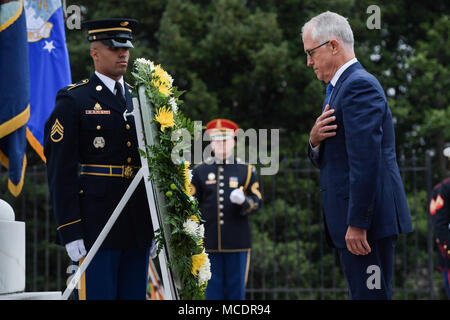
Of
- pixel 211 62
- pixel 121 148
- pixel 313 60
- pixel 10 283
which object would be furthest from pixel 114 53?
pixel 211 62

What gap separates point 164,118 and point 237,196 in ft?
11.6

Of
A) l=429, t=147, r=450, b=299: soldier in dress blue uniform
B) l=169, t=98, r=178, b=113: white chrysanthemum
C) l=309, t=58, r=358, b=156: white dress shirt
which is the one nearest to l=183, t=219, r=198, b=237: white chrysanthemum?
l=169, t=98, r=178, b=113: white chrysanthemum

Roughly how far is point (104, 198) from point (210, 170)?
3.62 m

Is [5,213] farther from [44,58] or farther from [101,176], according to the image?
[44,58]

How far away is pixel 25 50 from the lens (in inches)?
167

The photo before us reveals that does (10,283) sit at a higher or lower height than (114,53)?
lower

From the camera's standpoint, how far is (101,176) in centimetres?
374

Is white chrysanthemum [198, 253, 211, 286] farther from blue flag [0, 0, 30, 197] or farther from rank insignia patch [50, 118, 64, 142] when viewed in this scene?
blue flag [0, 0, 30, 197]

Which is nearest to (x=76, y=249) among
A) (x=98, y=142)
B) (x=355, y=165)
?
(x=98, y=142)

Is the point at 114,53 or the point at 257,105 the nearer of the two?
the point at 114,53

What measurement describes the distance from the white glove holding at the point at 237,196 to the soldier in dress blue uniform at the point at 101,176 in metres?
3.21

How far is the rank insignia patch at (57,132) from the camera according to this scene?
12.2 ft
